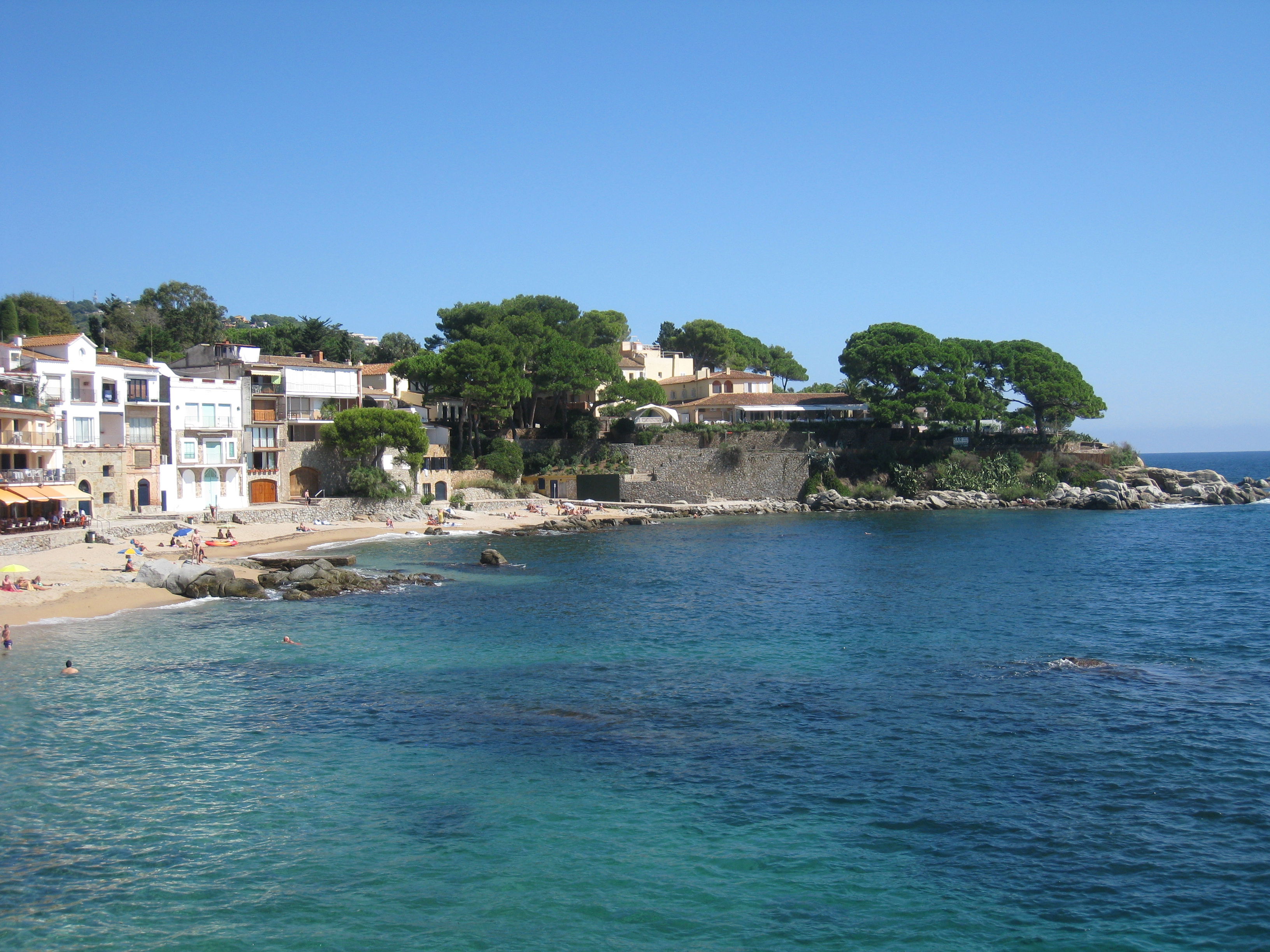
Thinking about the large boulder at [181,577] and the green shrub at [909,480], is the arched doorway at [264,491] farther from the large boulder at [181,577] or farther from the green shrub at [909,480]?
the green shrub at [909,480]

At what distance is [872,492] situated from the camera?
259 feet

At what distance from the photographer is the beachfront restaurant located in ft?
128

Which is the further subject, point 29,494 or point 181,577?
point 29,494

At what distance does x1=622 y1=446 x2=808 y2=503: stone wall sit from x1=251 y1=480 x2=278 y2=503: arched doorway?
2604 centimetres

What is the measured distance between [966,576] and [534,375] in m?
41.0

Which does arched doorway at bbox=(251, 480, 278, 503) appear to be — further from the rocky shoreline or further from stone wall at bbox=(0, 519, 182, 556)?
the rocky shoreline

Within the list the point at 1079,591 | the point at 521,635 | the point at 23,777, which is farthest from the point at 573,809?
the point at 1079,591

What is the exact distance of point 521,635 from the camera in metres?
29.4

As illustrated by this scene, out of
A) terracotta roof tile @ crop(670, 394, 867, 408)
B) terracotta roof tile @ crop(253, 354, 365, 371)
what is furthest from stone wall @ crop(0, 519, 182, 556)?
terracotta roof tile @ crop(670, 394, 867, 408)

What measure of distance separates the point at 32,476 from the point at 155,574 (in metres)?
11.3

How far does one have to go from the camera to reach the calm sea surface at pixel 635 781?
1250 cm

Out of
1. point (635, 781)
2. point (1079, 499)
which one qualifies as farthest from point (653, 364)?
point (635, 781)

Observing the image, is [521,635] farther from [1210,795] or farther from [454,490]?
[454,490]

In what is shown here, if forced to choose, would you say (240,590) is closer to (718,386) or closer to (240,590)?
(240,590)
